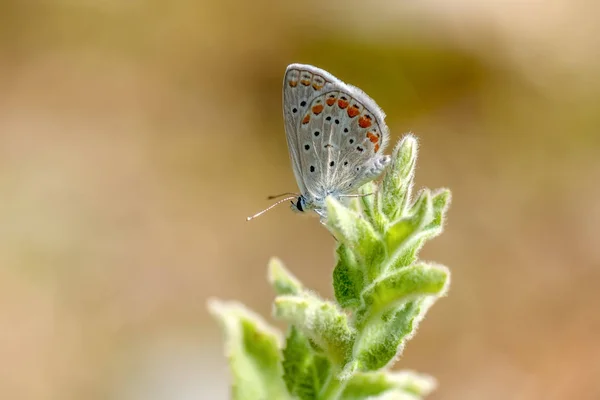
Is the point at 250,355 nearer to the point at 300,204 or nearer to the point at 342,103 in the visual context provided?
the point at 300,204

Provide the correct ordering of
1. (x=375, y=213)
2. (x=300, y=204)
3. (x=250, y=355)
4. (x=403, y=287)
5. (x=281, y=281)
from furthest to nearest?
1. (x=300, y=204)
2. (x=250, y=355)
3. (x=281, y=281)
4. (x=375, y=213)
5. (x=403, y=287)

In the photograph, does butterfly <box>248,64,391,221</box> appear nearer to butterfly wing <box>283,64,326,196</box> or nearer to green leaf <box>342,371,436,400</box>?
butterfly wing <box>283,64,326,196</box>

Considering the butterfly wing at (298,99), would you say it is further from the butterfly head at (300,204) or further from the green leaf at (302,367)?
the green leaf at (302,367)

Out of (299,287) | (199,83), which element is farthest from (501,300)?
(299,287)

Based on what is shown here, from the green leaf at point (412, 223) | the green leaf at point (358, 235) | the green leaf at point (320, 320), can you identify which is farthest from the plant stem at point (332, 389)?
the green leaf at point (412, 223)

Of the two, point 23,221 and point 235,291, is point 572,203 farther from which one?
point 23,221

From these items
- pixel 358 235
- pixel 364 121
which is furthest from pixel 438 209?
pixel 364 121
